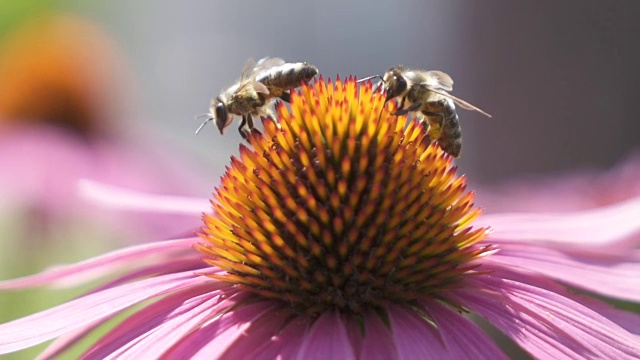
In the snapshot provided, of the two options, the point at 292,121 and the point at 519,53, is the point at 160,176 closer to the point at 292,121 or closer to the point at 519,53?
the point at 292,121

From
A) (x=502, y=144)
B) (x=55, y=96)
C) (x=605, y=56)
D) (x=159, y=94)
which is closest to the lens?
(x=55, y=96)

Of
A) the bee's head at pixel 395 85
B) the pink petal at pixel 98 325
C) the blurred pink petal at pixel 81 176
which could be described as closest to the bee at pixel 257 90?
the bee's head at pixel 395 85

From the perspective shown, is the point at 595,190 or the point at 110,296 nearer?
the point at 110,296

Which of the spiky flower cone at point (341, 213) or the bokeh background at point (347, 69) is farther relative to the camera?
the bokeh background at point (347, 69)

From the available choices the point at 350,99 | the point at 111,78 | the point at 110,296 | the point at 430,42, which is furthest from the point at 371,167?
the point at 430,42

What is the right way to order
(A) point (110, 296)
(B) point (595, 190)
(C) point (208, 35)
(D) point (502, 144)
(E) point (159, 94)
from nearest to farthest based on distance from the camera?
(A) point (110, 296) < (B) point (595, 190) < (D) point (502, 144) < (E) point (159, 94) < (C) point (208, 35)

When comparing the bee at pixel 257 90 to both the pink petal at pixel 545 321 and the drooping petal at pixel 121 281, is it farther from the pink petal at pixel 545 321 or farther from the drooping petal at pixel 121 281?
the pink petal at pixel 545 321
